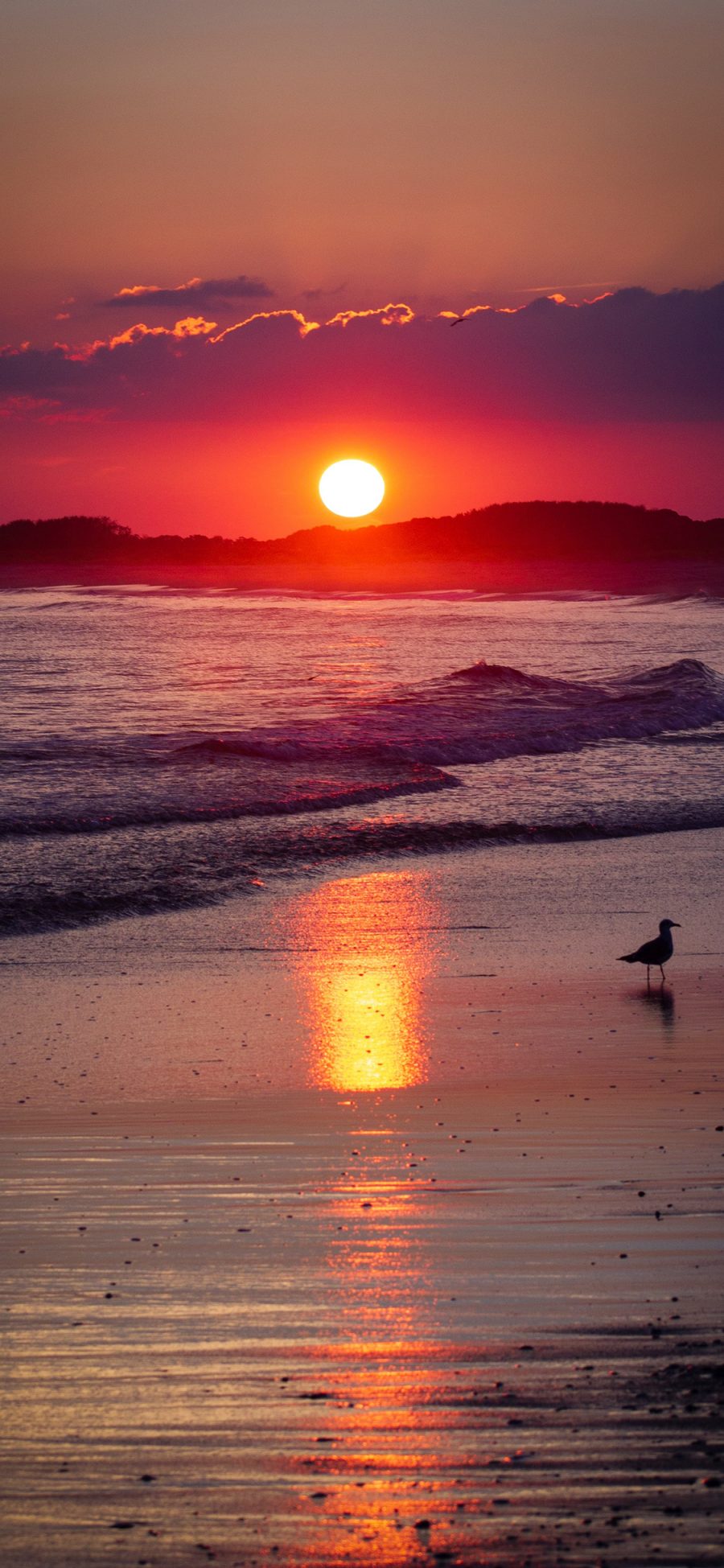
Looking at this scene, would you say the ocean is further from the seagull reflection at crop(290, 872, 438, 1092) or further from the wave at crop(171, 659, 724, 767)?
the seagull reflection at crop(290, 872, 438, 1092)

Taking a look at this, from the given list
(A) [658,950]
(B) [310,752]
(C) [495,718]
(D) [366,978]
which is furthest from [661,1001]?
(C) [495,718]

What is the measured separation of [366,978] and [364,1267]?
364cm

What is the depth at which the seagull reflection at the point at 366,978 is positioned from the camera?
6.25 meters

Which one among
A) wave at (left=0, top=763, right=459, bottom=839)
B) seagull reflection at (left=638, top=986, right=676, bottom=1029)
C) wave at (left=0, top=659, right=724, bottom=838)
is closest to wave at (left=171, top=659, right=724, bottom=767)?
wave at (left=0, top=659, right=724, bottom=838)

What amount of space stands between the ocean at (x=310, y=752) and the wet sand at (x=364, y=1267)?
3191mm

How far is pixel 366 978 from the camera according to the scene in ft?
25.5

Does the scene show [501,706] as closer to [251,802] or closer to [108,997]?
[251,802]

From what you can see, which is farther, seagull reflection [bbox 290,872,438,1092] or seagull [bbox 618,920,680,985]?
seagull [bbox 618,920,680,985]

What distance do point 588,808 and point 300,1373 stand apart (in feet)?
34.0

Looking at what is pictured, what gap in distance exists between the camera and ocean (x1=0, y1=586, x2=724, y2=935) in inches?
449

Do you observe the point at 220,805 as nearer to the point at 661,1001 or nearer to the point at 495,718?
the point at 661,1001

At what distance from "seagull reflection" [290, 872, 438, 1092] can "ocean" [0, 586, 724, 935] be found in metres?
0.93

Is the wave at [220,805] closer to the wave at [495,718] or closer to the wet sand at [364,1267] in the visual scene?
the wave at [495,718]

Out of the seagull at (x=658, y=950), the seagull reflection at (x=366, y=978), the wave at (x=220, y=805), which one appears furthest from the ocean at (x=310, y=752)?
the seagull at (x=658, y=950)
